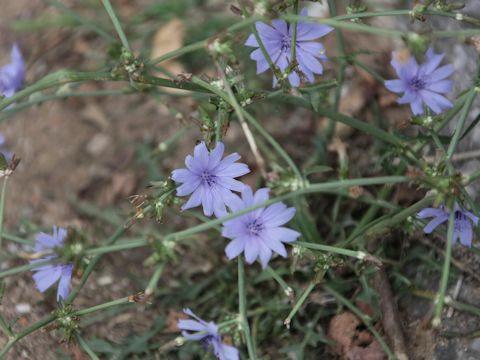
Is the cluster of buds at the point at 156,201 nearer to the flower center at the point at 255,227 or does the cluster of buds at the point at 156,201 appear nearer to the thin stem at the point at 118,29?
the flower center at the point at 255,227

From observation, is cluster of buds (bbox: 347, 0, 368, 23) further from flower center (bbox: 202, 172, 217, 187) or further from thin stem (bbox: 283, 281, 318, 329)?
thin stem (bbox: 283, 281, 318, 329)

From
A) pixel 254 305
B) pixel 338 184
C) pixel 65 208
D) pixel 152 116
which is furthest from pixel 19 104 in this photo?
pixel 338 184

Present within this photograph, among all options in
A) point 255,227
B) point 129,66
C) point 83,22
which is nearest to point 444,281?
point 255,227

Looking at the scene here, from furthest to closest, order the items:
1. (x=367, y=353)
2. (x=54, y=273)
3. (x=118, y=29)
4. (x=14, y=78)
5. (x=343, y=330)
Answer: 1. (x=14, y=78)
2. (x=343, y=330)
3. (x=367, y=353)
4. (x=54, y=273)
5. (x=118, y=29)

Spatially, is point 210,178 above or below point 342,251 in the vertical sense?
above

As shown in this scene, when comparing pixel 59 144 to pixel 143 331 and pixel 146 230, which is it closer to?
pixel 146 230

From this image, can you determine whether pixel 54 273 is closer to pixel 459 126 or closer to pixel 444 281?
pixel 444 281

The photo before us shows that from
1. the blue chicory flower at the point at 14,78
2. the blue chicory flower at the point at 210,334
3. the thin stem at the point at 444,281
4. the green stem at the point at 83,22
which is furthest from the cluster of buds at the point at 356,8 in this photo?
the blue chicory flower at the point at 14,78
